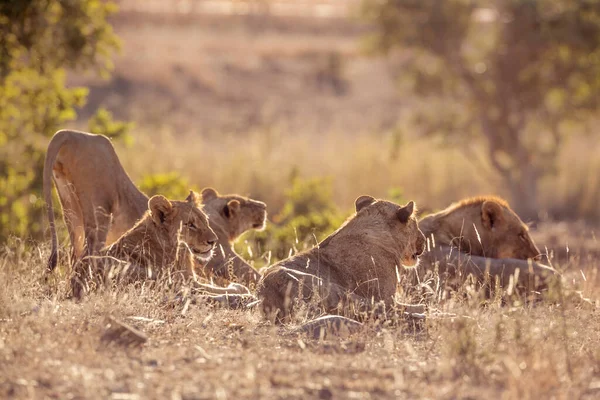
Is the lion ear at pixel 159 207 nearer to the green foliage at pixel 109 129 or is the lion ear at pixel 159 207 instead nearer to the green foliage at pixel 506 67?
the green foliage at pixel 109 129

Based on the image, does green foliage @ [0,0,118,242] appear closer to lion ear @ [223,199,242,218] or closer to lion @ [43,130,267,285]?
lion @ [43,130,267,285]

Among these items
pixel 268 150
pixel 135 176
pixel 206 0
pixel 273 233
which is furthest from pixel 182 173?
pixel 206 0

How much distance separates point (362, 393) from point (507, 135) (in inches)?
605

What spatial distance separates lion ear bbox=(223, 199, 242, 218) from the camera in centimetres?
1006

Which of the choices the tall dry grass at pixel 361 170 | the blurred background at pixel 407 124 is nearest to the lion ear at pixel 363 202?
the blurred background at pixel 407 124

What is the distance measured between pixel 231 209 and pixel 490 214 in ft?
7.97

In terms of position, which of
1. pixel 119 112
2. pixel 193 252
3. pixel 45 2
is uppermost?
pixel 45 2

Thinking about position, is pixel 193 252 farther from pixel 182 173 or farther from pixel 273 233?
pixel 182 173

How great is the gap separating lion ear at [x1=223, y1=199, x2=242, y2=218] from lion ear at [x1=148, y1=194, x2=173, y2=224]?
1.80 m

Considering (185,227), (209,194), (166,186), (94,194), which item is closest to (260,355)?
(185,227)

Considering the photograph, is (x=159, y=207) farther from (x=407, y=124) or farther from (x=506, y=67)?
(x=407, y=124)

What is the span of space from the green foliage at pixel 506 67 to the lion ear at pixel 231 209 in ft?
32.3

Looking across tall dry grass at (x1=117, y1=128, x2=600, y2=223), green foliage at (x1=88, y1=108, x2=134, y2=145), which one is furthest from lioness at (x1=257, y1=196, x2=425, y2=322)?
tall dry grass at (x1=117, y1=128, x2=600, y2=223)

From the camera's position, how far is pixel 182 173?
19.0 metres
